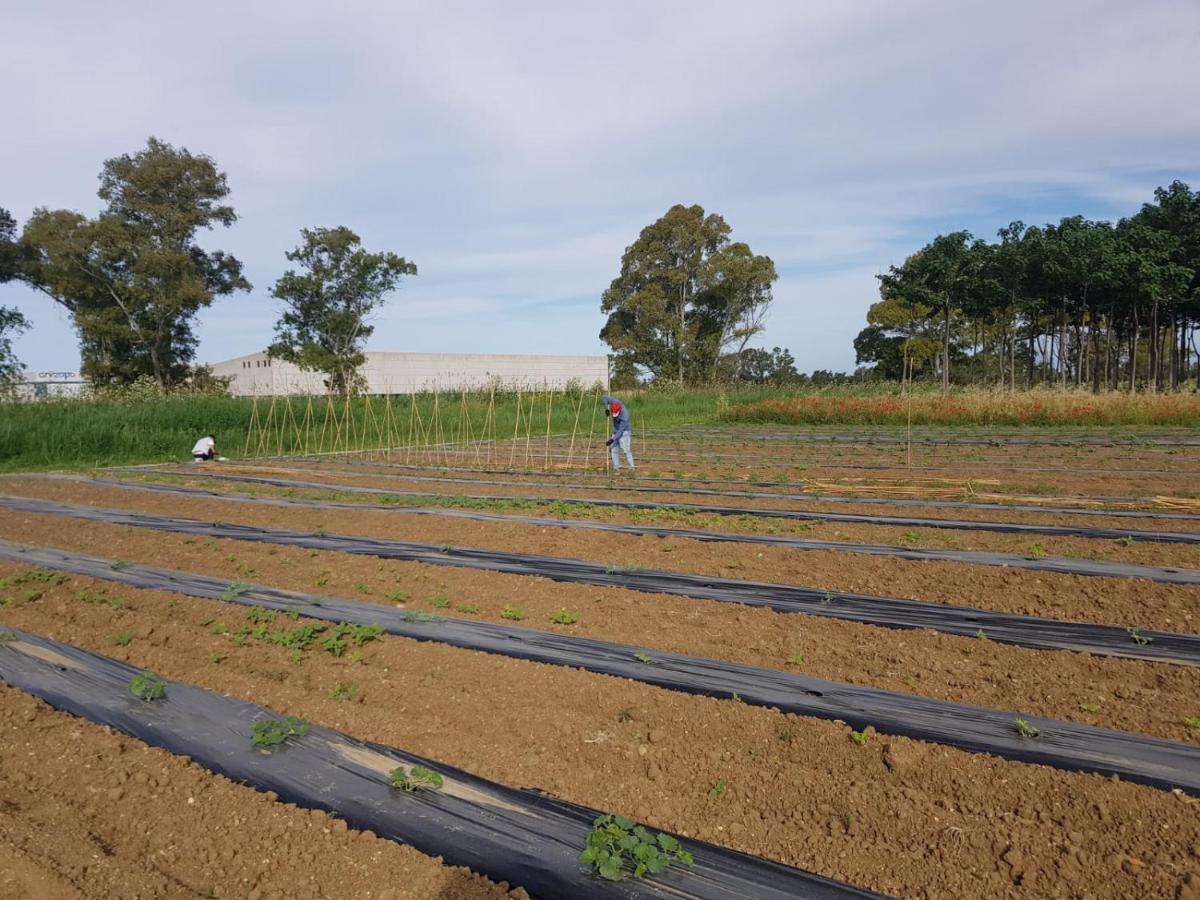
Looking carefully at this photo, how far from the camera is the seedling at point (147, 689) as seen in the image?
3562mm

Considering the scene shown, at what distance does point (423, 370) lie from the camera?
3841cm

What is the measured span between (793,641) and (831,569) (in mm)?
1534

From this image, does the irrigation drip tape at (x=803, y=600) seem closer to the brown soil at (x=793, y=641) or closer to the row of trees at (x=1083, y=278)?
the brown soil at (x=793, y=641)

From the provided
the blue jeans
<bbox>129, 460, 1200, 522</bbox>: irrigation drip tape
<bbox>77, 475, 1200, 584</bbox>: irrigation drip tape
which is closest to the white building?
<bbox>129, 460, 1200, 522</bbox>: irrigation drip tape

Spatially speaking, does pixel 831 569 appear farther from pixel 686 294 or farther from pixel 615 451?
pixel 686 294

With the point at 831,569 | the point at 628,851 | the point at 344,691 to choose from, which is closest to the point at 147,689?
the point at 344,691

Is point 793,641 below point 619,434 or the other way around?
below

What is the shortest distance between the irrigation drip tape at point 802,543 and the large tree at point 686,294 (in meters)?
26.1

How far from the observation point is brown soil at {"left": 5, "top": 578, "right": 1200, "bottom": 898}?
2295mm

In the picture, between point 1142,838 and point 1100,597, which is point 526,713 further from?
point 1100,597

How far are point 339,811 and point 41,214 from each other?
2861cm

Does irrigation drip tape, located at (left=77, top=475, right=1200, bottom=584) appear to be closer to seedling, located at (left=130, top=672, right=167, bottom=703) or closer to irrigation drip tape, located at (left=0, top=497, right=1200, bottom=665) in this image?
irrigation drip tape, located at (left=0, top=497, right=1200, bottom=665)

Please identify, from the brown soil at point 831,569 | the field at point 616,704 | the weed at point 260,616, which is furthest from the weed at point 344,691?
the brown soil at point 831,569

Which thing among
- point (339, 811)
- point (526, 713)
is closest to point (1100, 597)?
point (526, 713)
